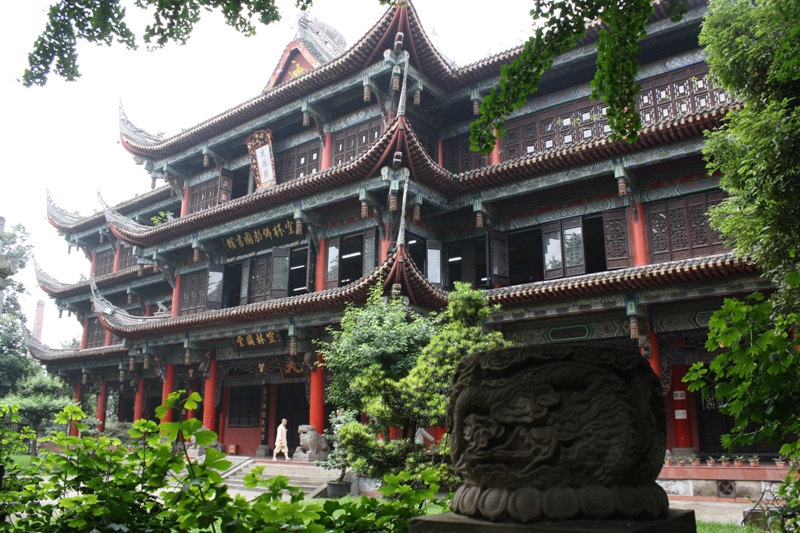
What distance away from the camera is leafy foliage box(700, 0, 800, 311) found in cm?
826

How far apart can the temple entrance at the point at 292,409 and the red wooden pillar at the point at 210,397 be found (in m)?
1.87

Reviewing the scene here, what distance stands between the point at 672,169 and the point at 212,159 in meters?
14.1

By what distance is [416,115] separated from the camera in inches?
666

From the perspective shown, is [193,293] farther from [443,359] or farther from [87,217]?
[443,359]

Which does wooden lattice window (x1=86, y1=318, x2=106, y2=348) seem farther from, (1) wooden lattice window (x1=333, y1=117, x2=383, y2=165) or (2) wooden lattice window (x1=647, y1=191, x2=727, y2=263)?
(2) wooden lattice window (x1=647, y1=191, x2=727, y2=263)

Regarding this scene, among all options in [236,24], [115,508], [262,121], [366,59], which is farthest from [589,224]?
[115,508]

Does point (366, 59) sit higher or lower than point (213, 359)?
higher

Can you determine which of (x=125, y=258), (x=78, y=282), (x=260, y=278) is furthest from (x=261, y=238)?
(x=78, y=282)

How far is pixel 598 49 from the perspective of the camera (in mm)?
4055

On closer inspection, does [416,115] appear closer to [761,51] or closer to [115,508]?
[761,51]

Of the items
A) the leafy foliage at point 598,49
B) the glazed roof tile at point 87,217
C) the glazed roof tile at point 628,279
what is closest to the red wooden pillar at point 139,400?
the glazed roof tile at point 87,217

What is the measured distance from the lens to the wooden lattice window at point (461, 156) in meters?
16.6

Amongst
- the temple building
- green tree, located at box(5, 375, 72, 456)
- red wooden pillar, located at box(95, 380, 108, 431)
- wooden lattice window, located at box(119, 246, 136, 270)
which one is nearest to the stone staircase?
the temple building

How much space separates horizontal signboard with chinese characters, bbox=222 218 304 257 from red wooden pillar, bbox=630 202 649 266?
28.1 ft
